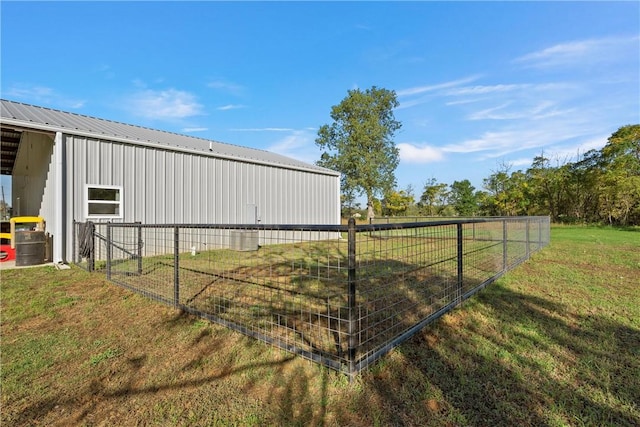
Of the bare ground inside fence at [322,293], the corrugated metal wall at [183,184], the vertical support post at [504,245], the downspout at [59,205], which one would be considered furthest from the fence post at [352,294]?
the corrugated metal wall at [183,184]

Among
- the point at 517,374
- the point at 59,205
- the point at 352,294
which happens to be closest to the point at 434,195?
the point at 59,205

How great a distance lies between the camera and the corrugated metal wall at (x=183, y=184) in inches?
283

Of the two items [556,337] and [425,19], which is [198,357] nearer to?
[556,337]

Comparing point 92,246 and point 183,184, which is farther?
point 183,184

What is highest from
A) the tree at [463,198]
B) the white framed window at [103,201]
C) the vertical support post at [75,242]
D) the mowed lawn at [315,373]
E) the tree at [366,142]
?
the tree at [366,142]

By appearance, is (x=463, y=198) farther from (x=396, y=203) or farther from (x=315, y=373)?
(x=315, y=373)

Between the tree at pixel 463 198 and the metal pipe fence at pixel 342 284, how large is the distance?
34079 mm

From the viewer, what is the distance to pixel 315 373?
212cm

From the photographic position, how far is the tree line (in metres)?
21.5

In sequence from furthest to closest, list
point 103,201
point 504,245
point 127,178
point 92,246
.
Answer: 1. point 127,178
2. point 103,201
3. point 92,246
4. point 504,245

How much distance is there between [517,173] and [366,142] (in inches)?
632

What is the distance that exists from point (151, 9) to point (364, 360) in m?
9.34

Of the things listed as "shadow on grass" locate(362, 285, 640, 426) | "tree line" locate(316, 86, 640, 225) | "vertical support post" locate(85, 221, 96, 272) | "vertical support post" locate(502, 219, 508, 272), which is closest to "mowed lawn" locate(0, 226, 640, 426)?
"shadow on grass" locate(362, 285, 640, 426)

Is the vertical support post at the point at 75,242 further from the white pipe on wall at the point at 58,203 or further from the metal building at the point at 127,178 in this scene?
the white pipe on wall at the point at 58,203
